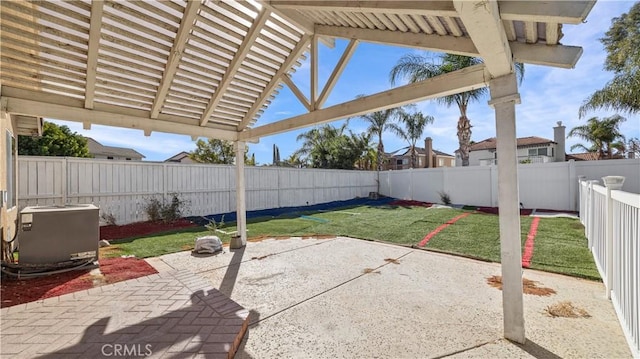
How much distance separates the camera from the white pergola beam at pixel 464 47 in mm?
2352

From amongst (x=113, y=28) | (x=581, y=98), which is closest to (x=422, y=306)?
(x=113, y=28)

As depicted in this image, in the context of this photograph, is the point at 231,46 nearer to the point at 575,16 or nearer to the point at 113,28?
the point at 113,28

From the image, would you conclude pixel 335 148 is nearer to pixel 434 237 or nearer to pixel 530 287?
pixel 434 237

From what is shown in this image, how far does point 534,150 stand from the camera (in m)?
22.8

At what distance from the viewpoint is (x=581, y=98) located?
13938 millimetres

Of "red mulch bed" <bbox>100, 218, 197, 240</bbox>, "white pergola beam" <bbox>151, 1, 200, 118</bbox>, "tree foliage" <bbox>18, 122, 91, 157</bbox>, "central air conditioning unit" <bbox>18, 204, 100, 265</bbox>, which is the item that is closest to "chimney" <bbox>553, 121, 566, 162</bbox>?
"red mulch bed" <bbox>100, 218, 197, 240</bbox>

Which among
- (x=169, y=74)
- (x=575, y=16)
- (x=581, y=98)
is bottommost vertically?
(x=575, y=16)

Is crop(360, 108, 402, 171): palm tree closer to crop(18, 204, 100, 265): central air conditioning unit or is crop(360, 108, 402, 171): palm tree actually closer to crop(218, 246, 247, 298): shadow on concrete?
crop(218, 246, 247, 298): shadow on concrete

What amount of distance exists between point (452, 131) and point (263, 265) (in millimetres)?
15669

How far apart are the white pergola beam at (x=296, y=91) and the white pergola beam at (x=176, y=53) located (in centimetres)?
170

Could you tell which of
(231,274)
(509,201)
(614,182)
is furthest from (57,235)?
(614,182)

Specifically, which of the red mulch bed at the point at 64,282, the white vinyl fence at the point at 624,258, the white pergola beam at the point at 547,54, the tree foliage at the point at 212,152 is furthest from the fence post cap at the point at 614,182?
the tree foliage at the point at 212,152

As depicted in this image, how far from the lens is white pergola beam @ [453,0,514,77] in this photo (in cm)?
158

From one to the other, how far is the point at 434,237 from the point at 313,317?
4950mm
